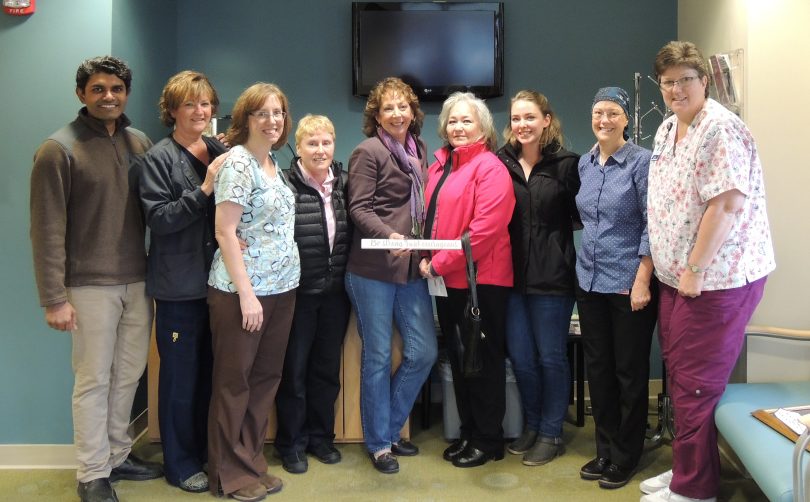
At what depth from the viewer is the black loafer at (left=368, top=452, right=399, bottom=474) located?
9.52ft

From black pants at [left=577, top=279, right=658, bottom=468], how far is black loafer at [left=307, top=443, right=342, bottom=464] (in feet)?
3.72

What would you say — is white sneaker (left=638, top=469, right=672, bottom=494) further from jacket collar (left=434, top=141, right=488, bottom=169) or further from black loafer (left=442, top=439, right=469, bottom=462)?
jacket collar (left=434, top=141, right=488, bottom=169)

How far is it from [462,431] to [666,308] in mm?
1063

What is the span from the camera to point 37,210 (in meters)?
2.42

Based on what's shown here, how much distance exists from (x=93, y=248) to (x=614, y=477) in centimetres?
221

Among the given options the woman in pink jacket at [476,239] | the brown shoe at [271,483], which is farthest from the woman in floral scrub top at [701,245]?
the brown shoe at [271,483]

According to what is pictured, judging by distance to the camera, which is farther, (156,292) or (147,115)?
(147,115)

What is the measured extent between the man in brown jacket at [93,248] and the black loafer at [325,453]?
32.8 inches

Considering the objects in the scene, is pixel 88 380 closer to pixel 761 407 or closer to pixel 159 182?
pixel 159 182

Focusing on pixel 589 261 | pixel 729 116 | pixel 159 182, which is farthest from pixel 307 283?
pixel 729 116

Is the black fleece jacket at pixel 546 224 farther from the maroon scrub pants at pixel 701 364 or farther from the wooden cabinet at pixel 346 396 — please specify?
the wooden cabinet at pixel 346 396

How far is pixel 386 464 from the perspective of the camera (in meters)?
2.91

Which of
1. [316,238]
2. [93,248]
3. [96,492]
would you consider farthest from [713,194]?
[96,492]

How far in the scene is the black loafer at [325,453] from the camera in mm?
3004
